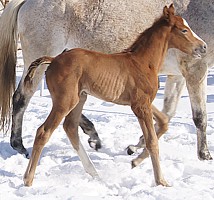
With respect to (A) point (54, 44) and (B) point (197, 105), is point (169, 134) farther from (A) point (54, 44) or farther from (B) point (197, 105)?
(A) point (54, 44)

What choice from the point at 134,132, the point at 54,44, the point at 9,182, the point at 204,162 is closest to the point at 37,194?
the point at 9,182

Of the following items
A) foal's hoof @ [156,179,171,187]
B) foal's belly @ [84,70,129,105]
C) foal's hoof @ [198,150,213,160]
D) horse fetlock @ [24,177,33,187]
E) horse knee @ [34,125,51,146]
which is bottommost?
foal's hoof @ [198,150,213,160]

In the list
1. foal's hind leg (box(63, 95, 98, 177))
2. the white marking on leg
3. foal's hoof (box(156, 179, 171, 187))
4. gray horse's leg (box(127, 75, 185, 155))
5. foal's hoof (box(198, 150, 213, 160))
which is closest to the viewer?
foal's hoof (box(156, 179, 171, 187))

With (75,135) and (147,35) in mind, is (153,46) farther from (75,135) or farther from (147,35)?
(75,135)

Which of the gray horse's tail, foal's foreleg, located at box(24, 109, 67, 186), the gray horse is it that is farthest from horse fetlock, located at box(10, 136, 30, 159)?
foal's foreleg, located at box(24, 109, 67, 186)

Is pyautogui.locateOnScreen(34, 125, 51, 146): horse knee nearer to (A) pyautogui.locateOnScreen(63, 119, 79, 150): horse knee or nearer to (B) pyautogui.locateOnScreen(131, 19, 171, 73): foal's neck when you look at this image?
(A) pyautogui.locateOnScreen(63, 119, 79, 150): horse knee

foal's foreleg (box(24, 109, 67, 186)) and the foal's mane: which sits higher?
the foal's mane

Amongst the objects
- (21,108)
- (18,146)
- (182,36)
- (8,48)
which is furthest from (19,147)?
(182,36)

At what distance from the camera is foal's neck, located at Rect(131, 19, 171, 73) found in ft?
13.3

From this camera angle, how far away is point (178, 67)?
5.34m

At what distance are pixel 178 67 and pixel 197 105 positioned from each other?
0.47 m

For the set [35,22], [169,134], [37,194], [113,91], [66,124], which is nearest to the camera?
[37,194]

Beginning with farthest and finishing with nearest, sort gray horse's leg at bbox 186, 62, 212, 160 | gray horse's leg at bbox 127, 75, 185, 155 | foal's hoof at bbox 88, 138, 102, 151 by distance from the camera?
gray horse's leg at bbox 127, 75, 185, 155 < foal's hoof at bbox 88, 138, 102, 151 < gray horse's leg at bbox 186, 62, 212, 160

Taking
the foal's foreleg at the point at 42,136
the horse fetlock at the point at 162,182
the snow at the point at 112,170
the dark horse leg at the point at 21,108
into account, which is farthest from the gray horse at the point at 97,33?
the horse fetlock at the point at 162,182
